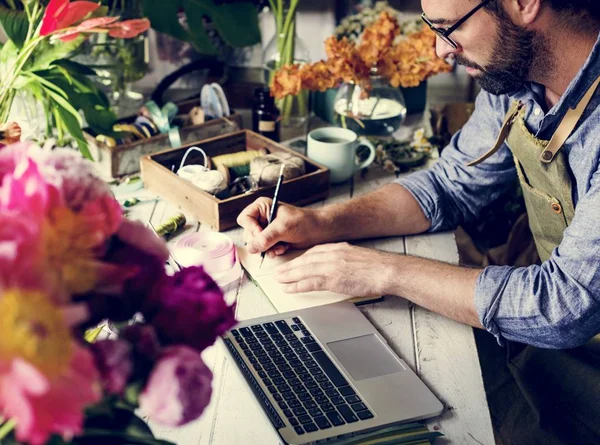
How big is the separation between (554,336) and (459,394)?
0.24 metres

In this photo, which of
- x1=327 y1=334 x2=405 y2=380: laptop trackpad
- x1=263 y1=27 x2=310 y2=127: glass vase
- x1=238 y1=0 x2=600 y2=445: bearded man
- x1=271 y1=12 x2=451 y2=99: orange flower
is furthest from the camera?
x1=263 y1=27 x2=310 y2=127: glass vase

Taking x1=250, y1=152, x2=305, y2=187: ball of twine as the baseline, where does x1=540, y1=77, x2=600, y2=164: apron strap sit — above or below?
above

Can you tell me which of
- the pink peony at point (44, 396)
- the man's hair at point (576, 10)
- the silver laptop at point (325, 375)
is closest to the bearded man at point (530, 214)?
the man's hair at point (576, 10)

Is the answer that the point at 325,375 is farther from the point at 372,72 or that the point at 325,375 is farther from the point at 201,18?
the point at 201,18

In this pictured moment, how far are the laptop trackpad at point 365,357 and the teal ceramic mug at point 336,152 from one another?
61cm

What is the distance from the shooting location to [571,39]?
4.20ft

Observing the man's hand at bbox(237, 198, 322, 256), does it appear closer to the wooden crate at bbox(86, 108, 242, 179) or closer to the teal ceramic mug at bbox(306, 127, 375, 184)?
the teal ceramic mug at bbox(306, 127, 375, 184)

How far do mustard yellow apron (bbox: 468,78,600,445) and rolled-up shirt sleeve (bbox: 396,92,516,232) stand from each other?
0.13 ft

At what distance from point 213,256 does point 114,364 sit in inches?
30.3

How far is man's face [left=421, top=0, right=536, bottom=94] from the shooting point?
50.5 inches

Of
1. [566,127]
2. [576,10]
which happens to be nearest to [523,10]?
[576,10]

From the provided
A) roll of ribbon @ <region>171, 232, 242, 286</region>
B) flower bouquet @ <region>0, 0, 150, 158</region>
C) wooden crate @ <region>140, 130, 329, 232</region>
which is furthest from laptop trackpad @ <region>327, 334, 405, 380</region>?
flower bouquet @ <region>0, 0, 150, 158</region>

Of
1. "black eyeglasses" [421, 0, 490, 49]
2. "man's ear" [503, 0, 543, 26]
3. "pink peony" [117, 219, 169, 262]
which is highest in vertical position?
"man's ear" [503, 0, 543, 26]

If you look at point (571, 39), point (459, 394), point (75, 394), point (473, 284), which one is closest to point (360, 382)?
point (459, 394)
